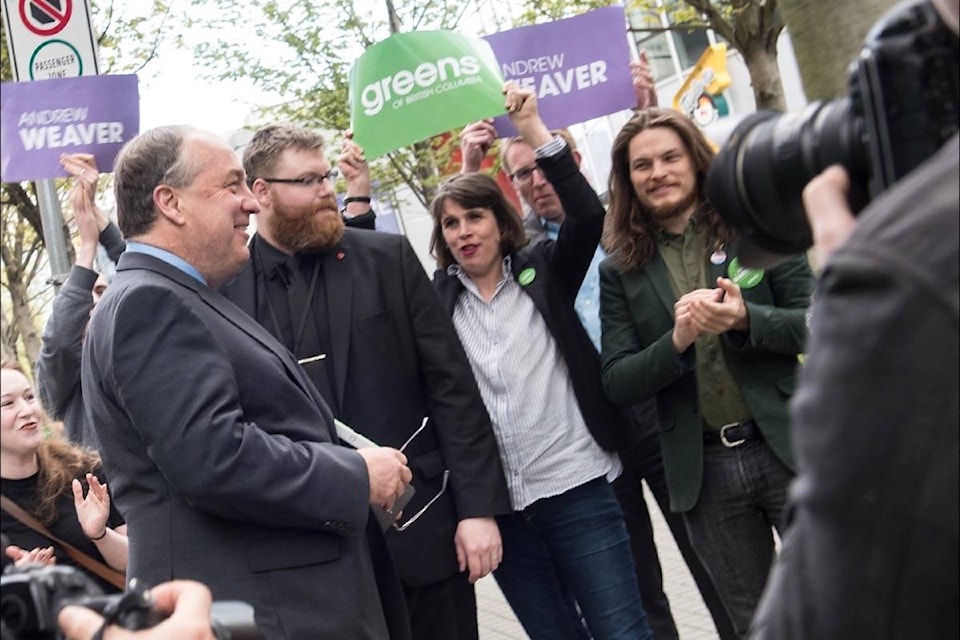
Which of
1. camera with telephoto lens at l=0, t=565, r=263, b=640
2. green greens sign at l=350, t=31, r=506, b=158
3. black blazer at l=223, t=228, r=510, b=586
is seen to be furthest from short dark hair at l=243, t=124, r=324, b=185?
camera with telephoto lens at l=0, t=565, r=263, b=640

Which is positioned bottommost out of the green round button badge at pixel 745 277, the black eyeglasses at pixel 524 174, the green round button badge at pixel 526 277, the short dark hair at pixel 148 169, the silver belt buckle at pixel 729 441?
the silver belt buckle at pixel 729 441

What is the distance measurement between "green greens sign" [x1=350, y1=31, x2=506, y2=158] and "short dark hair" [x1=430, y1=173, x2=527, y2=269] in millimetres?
220

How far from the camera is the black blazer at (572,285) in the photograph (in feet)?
14.3

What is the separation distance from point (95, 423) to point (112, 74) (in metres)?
0.78

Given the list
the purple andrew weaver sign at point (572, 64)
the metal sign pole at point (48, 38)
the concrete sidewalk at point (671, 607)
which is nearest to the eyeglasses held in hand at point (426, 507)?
the purple andrew weaver sign at point (572, 64)

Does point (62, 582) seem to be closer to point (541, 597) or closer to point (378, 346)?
point (378, 346)

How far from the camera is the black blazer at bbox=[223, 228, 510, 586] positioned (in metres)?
3.96

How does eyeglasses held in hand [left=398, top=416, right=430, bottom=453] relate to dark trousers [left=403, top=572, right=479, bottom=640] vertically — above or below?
above

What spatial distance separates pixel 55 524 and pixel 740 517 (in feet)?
7.33

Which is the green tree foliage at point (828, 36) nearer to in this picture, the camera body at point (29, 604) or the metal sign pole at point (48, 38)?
the metal sign pole at point (48, 38)

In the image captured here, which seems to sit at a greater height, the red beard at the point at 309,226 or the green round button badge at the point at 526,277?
the red beard at the point at 309,226

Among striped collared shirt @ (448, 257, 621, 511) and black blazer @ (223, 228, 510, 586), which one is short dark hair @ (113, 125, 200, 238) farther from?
striped collared shirt @ (448, 257, 621, 511)

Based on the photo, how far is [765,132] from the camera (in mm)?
1488

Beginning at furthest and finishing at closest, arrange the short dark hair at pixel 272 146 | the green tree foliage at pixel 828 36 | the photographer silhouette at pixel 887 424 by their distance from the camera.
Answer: the short dark hair at pixel 272 146
the green tree foliage at pixel 828 36
the photographer silhouette at pixel 887 424
